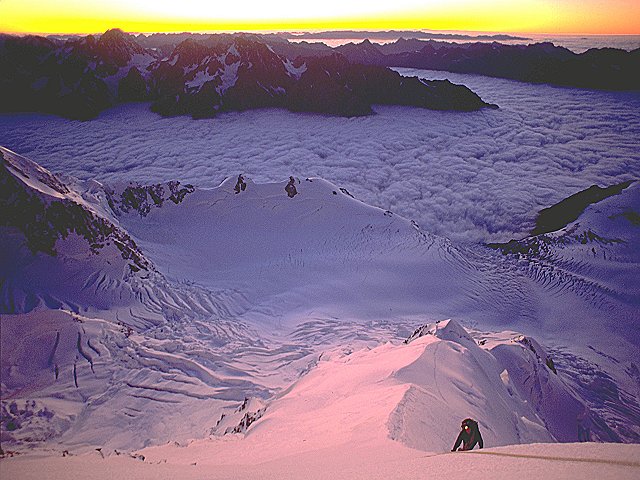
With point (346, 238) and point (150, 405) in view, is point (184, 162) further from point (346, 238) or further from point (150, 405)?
point (150, 405)

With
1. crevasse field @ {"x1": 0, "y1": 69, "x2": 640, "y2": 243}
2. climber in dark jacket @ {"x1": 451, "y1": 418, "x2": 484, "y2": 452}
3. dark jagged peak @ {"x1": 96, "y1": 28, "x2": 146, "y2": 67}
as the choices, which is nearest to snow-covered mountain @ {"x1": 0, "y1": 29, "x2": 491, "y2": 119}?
dark jagged peak @ {"x1": 96, "y1": 28, "x2": 146, "y2": 67}

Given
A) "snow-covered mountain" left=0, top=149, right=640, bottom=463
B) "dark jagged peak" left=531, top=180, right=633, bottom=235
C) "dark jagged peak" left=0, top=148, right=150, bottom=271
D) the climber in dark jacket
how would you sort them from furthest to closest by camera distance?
"dark jagged peak" left=531, top=180, right=633, bottom=235 → "dark jagged peak" left=0, top=148, right=150, bottom=271 → "snow-covered mountain" left=0, top=149, right=640, bottom=463 → the climber in dark jacket

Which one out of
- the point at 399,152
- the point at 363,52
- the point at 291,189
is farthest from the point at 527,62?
the point at 291,189

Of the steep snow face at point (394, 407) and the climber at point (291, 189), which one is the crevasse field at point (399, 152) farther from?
the steep snow face at point (394, 407)

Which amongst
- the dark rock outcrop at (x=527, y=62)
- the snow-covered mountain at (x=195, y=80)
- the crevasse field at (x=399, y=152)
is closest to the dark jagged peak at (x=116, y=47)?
the snow-covered mountain at (x=195, y=80)

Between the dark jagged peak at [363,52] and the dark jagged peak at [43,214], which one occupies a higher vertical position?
the dark jagged peak at [363,52]

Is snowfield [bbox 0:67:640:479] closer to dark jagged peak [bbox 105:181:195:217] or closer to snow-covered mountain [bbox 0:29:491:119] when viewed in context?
dark jagged peak [bbox 105:181:195:217]

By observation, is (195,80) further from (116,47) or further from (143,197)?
(143,197)
